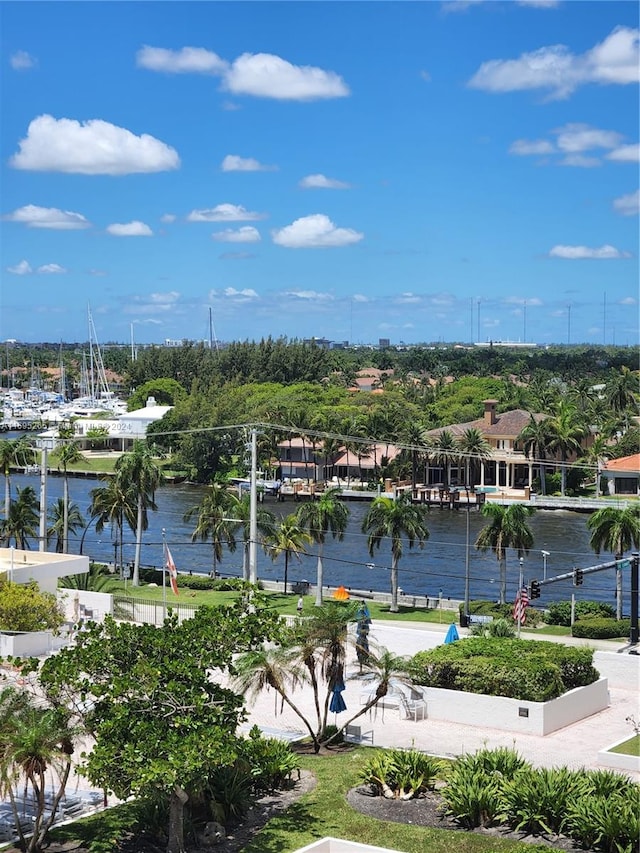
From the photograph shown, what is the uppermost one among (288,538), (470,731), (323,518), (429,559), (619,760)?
(323,518)

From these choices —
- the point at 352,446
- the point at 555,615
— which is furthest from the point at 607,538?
the point at 352,446

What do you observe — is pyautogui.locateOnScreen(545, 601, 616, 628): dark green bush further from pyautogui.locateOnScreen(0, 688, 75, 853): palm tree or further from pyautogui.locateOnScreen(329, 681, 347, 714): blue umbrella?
pyautogui.locateOnScreen(0, 688, 75, 853): palm tree

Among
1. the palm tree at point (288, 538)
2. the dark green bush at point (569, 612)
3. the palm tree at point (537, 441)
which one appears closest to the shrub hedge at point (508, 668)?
the dark green bush at point (569, 612)

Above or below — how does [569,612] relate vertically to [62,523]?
below

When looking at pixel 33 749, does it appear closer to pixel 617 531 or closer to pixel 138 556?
pixel 617 531

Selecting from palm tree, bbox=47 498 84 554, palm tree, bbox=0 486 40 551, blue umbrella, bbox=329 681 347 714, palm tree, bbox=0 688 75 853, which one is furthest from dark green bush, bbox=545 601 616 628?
palm tree, bbox=0 688 75 853

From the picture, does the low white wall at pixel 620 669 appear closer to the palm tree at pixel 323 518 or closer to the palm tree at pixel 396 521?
the palm tree at pixel 396 521

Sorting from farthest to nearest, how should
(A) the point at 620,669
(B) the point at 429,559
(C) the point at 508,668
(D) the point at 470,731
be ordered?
1. (B) the point at 429,559
2. (A) the point at 620,669
3. (C) the point at 508,668
4. (D) the point at 470,731

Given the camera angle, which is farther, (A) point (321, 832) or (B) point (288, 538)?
(B) point (288, 538)

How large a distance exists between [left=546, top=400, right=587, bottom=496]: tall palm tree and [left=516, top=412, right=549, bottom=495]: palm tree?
507mm

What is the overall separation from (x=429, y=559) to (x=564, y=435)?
35.1 metres

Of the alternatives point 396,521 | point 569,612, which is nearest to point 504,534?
point 396,521

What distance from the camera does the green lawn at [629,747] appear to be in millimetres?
28469

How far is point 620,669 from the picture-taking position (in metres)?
36.7
